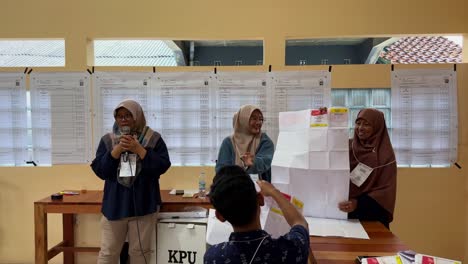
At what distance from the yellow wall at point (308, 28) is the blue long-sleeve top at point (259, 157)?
658 mm

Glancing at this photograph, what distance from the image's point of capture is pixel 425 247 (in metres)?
2.87

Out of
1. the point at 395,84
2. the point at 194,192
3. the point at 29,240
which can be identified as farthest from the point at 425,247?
the point at 29,240

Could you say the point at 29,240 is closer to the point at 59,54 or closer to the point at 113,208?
the point at 113,208

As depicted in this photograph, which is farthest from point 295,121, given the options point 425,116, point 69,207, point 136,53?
point 136,53

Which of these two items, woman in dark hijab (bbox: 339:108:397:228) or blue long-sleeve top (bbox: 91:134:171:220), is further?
blue long-sleeve top (bbox: 91:134:171:220)

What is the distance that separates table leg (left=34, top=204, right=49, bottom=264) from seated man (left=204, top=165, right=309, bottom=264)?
212 centimetres

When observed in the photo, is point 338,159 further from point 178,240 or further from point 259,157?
point 178,240

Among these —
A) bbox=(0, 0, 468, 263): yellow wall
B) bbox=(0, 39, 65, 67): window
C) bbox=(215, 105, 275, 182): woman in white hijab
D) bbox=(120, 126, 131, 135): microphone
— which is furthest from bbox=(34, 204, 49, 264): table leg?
bbox=(215, 105, 275, 182): woman in white hijab

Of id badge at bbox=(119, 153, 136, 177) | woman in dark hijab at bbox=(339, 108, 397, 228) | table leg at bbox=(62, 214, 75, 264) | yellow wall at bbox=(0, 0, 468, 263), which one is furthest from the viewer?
table leg at bbox=(62, 214, 75, 264)

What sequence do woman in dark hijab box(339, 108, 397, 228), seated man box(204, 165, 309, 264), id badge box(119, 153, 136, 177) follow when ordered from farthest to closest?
1. id badge box(119, 153, 136, 177)
2. woman in dark hijab box(339, 108, 397, 228)
3. seated man box(204, 165, 309, 264)

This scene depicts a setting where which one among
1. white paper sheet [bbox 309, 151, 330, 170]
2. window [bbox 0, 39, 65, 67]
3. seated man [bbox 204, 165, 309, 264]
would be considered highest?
window [bbox 0, 39, 65, 67]

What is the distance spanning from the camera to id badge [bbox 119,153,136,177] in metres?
2.09

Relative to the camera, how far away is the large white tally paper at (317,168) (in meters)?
1.54

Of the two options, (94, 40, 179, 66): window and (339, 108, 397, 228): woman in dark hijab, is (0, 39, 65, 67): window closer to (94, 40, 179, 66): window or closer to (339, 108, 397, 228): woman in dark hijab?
(94, 40, 179, 66): window
